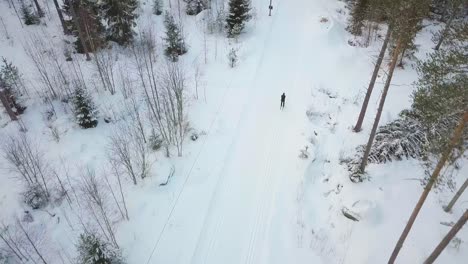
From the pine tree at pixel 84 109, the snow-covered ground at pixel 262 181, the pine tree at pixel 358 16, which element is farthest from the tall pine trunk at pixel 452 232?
the pine tree at pixel 358 16

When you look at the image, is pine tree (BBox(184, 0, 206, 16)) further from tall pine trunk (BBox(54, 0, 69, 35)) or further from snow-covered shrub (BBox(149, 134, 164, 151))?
snow-covered shrub (BBox(149, 134, 164, 151))

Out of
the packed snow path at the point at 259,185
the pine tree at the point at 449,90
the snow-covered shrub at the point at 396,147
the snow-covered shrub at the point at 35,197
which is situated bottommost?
the snow-covered shrub at the point at 35,197

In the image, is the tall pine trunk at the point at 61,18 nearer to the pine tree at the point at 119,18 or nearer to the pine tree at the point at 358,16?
the pine tree at the point at 119,18

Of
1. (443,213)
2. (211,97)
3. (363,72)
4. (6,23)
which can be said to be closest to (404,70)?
(363,72)

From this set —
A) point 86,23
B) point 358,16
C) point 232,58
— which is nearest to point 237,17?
point 232,58

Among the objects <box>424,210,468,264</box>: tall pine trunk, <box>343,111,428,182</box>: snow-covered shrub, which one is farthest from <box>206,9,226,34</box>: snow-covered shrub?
<box>424,210,468,264</box>: tall pine trunk

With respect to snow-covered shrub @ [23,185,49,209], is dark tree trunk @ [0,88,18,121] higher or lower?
higher

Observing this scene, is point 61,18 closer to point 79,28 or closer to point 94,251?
point 79,28
